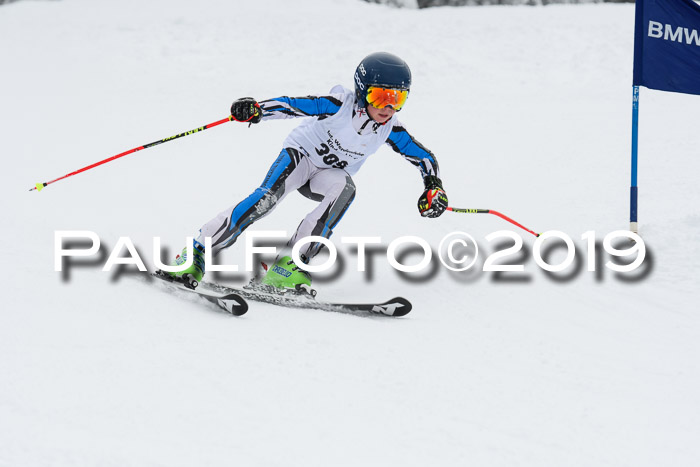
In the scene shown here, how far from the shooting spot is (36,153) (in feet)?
25.4

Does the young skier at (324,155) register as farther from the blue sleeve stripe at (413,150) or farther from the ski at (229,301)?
the ski at (229,301)

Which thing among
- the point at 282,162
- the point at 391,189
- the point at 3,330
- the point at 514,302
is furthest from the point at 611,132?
the point at 3,330

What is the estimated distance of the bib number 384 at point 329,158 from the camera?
14.8 ft

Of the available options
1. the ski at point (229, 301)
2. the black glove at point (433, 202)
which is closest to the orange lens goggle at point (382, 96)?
the black glove at point (433, 202)

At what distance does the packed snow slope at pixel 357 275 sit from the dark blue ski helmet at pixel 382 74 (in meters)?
1.27

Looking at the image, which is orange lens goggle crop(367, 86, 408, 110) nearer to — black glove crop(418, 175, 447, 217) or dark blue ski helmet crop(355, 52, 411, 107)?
dark blue ski helmet crop(355, 52, 411, 107)

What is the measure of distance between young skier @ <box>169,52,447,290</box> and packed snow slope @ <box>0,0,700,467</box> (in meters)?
0.47

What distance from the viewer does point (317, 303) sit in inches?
165

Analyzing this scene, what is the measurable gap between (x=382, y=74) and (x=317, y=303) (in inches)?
51.5

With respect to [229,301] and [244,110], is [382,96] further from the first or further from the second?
[229,301]

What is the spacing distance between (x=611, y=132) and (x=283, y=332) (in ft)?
21.7

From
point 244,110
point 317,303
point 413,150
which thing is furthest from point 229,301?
point 413,150

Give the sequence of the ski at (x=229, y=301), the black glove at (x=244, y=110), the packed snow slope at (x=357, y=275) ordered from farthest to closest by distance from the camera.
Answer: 1. the black glove at (x=244, y=110)
2. the ski at (x=229, y=301)
3. the packed snow slope at (x=357, y=275)

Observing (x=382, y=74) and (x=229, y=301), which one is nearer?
(x=229, y=301)
